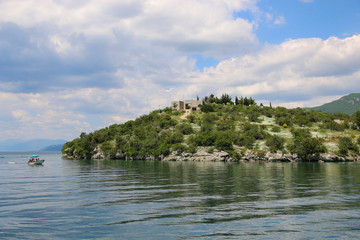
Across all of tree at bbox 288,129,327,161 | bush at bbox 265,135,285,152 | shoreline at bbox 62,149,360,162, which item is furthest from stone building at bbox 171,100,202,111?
tree at bbox 288,129,327,161

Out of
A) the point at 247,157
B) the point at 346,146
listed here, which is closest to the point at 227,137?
the point at 247,157

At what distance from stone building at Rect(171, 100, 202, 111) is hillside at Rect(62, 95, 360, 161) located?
5.86 m

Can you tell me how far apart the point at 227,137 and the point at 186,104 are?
75698 millimetres

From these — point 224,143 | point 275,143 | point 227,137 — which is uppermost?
point 227,137

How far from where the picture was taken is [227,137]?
370ft

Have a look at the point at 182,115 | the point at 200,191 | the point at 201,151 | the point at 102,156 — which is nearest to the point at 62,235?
the point at 200,191

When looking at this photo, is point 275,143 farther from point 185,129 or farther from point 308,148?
point 185,129

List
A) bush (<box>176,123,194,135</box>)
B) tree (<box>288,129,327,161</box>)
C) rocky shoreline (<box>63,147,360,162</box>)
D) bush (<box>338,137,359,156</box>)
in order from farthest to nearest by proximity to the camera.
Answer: bush (<box>176,123,194,135</box>) < tree (<box>288,129,327,161</box>) < bush (<box>338,137,359,156</box>) < rocky shoreline (<box>63,147,360,162</box>)

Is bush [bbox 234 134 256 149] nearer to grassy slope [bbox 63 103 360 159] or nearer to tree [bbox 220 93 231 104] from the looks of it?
grassy slope [bbox 63 103 360 159]

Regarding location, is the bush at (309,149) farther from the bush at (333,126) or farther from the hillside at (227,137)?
the bush at (333,126)

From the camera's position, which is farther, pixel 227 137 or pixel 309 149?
pixel 227 137

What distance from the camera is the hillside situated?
334 ft

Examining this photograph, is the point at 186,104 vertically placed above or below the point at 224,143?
above

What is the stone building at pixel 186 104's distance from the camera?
181250mm
